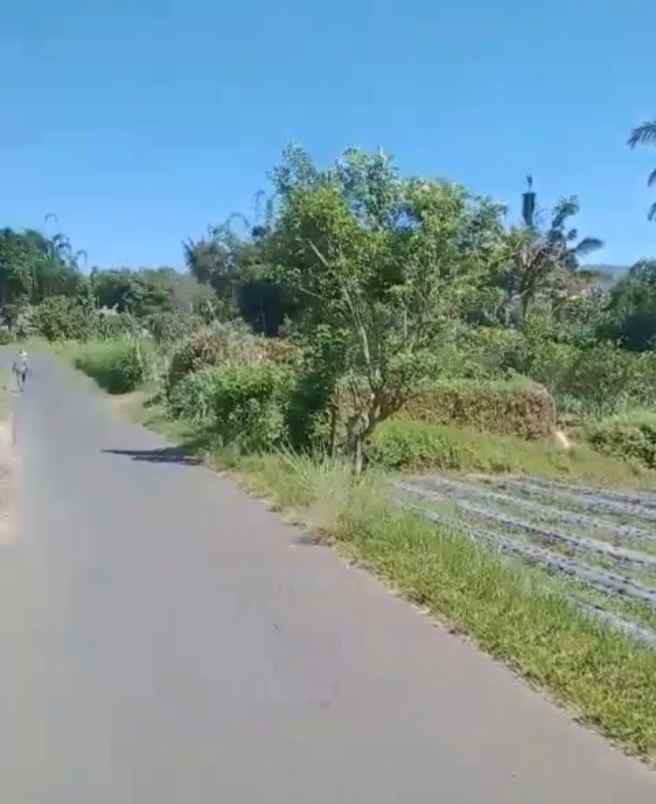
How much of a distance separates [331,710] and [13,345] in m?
67.5

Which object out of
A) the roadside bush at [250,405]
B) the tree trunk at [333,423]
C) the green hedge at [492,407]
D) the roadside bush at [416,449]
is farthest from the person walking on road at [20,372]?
the tree trunk at [333,423]

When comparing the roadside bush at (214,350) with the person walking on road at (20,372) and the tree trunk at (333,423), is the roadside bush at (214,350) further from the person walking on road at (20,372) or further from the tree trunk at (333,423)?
the person walking on road at (20,372)

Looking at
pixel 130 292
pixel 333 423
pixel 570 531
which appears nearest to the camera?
pixel 570 531

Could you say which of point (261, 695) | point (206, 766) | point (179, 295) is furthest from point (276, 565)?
point (179, 295)

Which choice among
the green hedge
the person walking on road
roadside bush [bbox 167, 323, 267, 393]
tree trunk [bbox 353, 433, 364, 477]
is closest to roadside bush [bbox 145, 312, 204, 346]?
the person walking on road

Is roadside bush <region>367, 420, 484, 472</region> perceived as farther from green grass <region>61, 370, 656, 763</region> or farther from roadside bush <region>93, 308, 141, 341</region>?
roadside bush <region>93, 308, 141, 341</region>

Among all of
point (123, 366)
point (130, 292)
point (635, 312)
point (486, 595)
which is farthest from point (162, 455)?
point (130, 292)

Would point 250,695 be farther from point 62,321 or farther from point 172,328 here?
point 62,321

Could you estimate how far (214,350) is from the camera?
26.5 m

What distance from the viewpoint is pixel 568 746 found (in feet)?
15.2

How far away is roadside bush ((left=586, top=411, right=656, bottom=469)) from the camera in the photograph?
20.5 meters

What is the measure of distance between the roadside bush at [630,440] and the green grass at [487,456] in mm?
247

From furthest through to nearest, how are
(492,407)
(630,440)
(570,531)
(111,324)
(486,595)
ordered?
(111,324) < (630,440) < (492,407) < (570,531) < (486,595)

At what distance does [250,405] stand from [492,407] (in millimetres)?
5373
